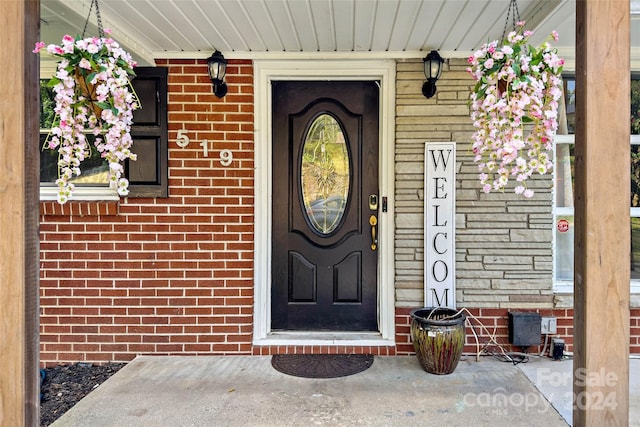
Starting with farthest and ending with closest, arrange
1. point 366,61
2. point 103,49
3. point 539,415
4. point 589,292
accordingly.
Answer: point 366,61 → point 539,415 → point 103,49 → point 589,292

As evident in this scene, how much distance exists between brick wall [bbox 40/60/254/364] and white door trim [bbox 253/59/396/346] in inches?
2.6

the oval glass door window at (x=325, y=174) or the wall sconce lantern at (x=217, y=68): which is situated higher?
the wall sconce lantern at (x=217, y=68)

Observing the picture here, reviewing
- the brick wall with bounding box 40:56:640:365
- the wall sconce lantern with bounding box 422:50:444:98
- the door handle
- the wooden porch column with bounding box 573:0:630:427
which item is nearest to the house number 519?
the brick wall with bounding box 40:56:640:365

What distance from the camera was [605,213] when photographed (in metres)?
1.55

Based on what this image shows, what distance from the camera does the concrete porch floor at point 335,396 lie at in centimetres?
219

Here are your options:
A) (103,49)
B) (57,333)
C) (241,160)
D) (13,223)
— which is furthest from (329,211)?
(57,333)

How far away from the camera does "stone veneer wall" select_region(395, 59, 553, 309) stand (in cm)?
297

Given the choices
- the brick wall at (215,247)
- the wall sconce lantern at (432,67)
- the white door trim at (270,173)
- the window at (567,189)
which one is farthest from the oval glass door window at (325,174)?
the window at (567,189)

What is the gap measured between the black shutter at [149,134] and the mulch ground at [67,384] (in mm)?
1304

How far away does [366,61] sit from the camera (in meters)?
2.99

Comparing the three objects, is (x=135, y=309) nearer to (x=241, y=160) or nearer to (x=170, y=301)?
(x=170, y=301)

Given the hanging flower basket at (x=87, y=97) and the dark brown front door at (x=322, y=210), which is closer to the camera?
the hanging flower basket at (x=87, y=97)

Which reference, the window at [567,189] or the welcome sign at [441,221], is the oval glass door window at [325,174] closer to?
the welcome sign at [441,221]

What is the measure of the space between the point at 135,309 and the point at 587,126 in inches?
118
